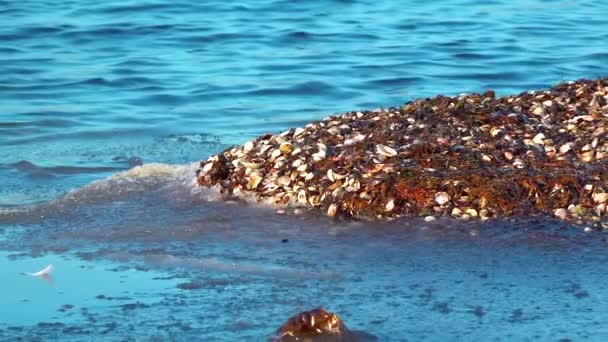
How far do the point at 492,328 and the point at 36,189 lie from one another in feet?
16.7

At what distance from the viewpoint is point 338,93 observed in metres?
14.9

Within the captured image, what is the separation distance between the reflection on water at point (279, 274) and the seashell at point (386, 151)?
813 mm

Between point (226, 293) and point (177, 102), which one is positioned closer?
point (226, 293)

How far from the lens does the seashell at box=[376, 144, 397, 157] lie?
8789mm

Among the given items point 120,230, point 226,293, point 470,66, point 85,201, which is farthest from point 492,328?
point 470,66

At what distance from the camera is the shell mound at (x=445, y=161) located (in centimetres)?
816

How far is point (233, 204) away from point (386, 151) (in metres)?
1.15

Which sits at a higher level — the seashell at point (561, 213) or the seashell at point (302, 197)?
the seashell at point (561, 213)

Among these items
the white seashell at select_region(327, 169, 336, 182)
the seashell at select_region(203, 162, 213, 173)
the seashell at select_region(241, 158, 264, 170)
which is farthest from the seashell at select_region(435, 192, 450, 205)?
the seashell at select_region(203, 162, 213, 173)

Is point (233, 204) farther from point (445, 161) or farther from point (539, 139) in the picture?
point (539, 139)

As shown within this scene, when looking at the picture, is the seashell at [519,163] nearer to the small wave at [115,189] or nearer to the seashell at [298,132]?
the seashell at [298,132]

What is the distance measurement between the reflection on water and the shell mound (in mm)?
225

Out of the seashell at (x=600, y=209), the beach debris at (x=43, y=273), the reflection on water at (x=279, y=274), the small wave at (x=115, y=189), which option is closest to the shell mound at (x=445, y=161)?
the seashell at (x=600, y=209)

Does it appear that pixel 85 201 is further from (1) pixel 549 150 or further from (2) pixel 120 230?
(1) pixel 549 150
